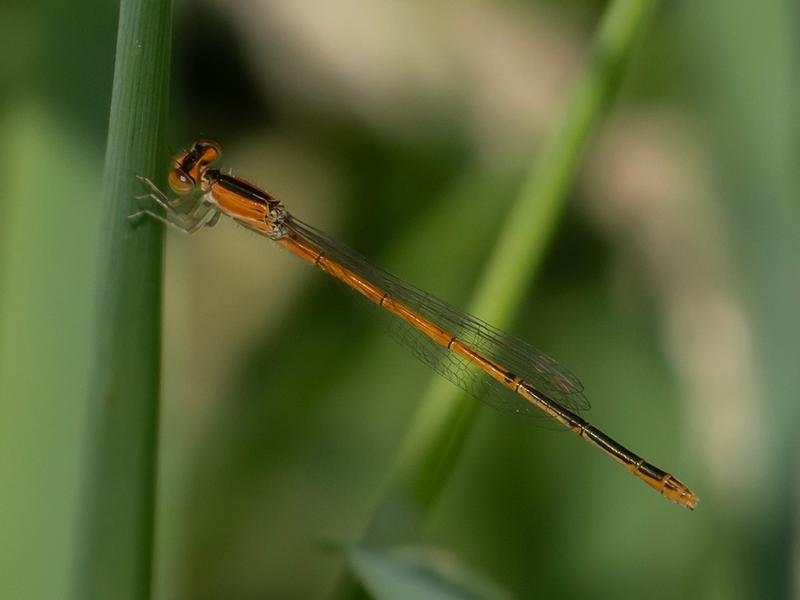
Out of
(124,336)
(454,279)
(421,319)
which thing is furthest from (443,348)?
(124,336)

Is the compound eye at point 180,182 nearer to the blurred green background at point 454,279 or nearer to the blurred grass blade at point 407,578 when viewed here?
the blurred green background at point 454,279

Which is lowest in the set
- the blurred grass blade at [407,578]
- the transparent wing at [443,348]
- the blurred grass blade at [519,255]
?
the blurred grass blade at [407,578]

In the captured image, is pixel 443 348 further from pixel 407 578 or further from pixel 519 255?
pixel 407 578

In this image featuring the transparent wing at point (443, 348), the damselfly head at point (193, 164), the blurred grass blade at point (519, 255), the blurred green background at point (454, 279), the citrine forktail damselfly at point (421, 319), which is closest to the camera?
the blurred grass blade at point (519, 255)

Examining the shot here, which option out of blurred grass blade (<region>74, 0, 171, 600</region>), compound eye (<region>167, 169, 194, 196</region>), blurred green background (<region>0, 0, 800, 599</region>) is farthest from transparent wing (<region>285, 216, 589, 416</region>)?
blurred grass blade (<region>74, 0, 171, 600</region>)

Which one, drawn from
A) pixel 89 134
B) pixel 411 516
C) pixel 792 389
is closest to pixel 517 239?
pixel 411 516

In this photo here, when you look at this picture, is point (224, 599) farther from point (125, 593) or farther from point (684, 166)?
point (684, 166)

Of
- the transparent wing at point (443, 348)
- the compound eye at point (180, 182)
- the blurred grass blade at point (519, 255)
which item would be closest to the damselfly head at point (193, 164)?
the compound eye at point (180, 182)
